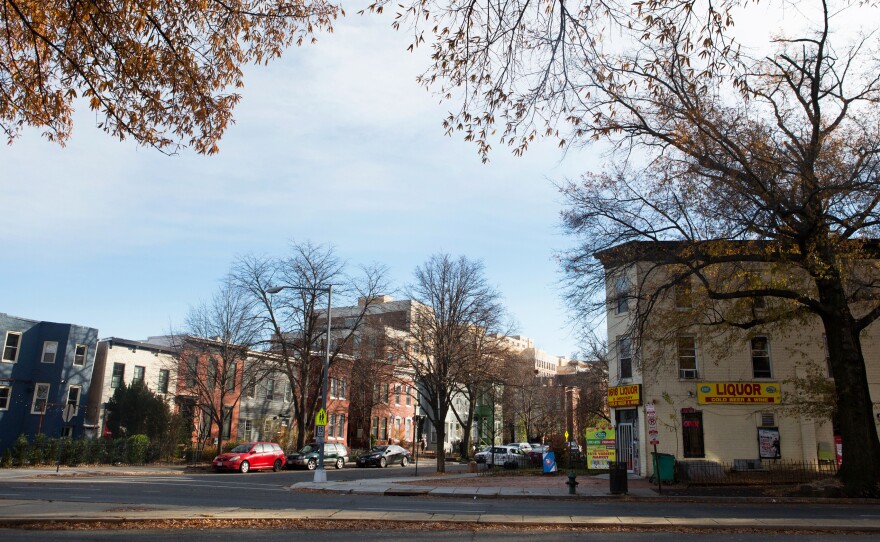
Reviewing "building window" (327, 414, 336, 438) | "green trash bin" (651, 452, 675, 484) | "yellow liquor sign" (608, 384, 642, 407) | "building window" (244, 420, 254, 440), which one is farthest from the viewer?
"building window" (327, 414, 336, 438)

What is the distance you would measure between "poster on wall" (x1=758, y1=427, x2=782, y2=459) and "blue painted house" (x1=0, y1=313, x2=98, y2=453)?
1403 inches

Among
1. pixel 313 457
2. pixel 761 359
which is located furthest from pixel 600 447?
pixel 313 457

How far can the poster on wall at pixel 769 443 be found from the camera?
29094mm

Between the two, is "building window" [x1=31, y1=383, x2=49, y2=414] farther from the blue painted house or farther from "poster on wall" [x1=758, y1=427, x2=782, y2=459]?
"poster on wall" [x1=758, y1=427, x2=782, y2=459]

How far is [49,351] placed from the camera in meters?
39.7

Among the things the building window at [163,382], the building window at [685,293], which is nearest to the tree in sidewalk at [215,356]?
the building window at [163,382]

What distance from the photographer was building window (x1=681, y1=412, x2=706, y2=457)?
2956cm

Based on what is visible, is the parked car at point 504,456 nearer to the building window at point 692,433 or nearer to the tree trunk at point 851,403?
the building window at point 692,433

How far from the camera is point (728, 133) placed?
2014cm

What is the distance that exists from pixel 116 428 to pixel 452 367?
70.1ft

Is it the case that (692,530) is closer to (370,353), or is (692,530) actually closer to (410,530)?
(410,530)

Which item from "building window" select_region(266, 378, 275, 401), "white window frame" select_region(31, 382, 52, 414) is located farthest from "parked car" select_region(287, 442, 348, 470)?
"white window frame" select_region(31, 382, 52, 414)

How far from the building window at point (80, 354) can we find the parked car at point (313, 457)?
14088 millimetres

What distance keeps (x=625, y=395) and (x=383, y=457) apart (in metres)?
19.4
